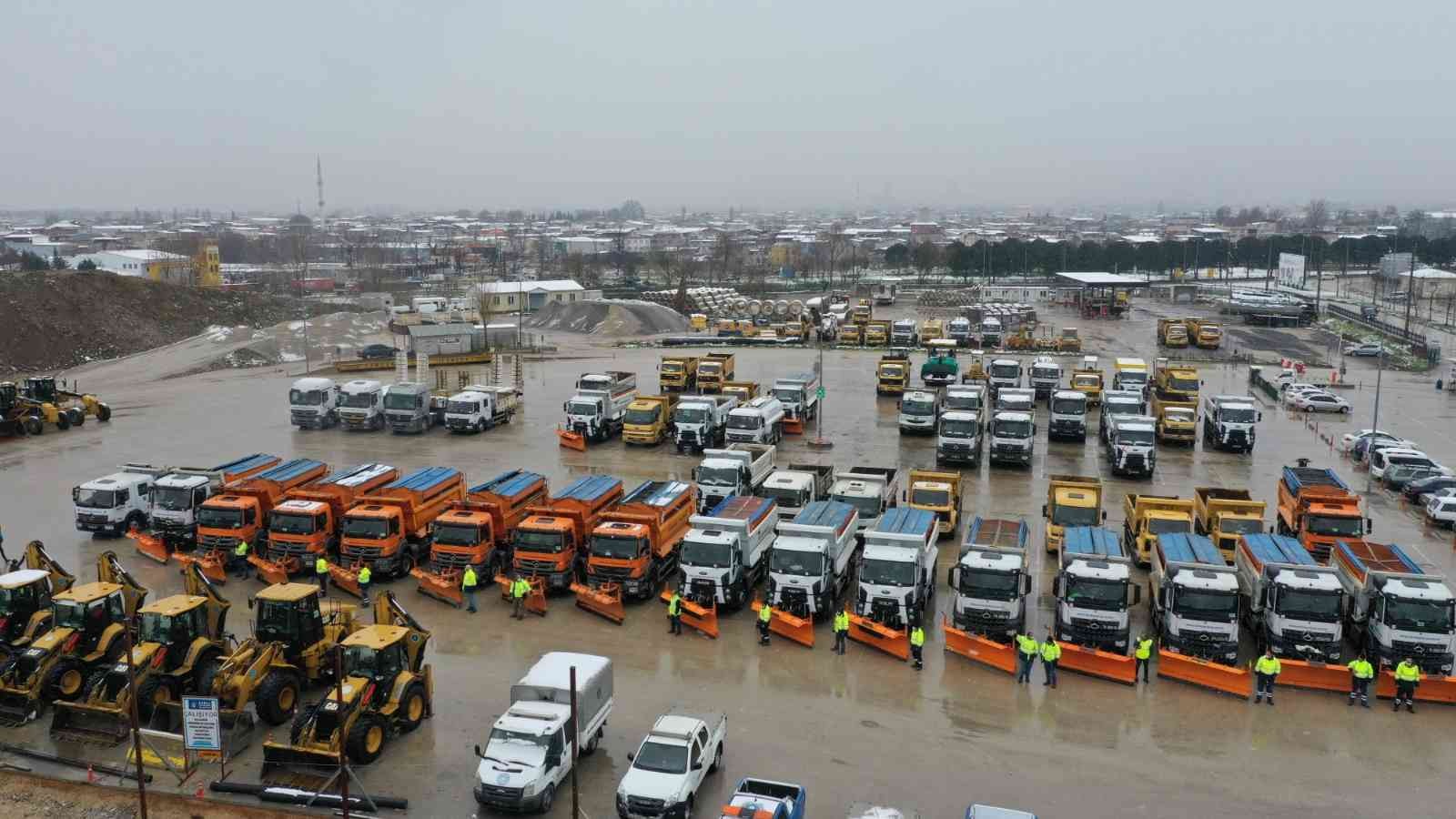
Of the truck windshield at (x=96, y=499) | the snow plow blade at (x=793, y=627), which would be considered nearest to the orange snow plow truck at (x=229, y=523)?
the truck windshield at (x=96, y=499)

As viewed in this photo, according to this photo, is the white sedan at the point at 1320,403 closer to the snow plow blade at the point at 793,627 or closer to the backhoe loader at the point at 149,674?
the snow plow blade at the point at 793,627

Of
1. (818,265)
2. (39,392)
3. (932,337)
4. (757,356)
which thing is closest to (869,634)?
(39,392)

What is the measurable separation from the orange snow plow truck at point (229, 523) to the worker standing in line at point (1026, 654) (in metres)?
13.8

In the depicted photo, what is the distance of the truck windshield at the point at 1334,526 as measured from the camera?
1961 centimetres

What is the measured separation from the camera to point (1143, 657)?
1492 cm

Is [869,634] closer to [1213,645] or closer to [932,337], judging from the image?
[1213,645]

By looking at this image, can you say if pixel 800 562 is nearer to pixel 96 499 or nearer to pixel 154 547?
pixel 154 547

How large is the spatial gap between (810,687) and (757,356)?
1451 inches

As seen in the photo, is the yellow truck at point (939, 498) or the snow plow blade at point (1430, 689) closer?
the snow plow blade at point (1430, 689)

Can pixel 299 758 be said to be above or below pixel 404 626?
below

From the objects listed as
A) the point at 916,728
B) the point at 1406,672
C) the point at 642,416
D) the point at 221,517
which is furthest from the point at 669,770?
the point at 642,416

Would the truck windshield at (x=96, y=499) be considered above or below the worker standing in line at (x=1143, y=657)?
above

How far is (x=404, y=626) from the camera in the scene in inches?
563

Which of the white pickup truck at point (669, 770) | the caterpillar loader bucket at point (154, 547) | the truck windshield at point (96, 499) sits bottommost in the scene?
the caterpillar loader bucket at point (154, 547)
